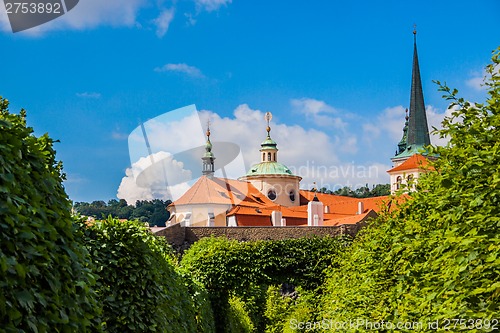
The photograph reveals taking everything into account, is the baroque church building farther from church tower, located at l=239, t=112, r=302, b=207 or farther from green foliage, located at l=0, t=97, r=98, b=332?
green foliage, located at l=0, t=97, r=98, b=332

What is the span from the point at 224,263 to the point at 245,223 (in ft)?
120

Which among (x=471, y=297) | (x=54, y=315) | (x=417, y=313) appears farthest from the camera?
(x=417, y=313)

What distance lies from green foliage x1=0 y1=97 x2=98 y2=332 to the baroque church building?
44.3 metres

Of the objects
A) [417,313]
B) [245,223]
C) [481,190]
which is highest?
[245,223]

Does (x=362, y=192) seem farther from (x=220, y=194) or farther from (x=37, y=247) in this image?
(x=37, y=247)

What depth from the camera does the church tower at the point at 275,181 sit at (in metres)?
74.6

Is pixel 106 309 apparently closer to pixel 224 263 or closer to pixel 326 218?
pixel 224 263

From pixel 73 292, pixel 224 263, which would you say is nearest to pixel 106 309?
pixel 73 292

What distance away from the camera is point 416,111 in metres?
71.0

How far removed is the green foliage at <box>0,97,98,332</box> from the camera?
3562 mm

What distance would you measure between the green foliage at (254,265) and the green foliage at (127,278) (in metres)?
12.3

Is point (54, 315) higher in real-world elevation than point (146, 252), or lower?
lower

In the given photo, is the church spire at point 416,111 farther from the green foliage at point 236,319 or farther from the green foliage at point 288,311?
the green foliage at point 236,319

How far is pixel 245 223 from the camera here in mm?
57844
